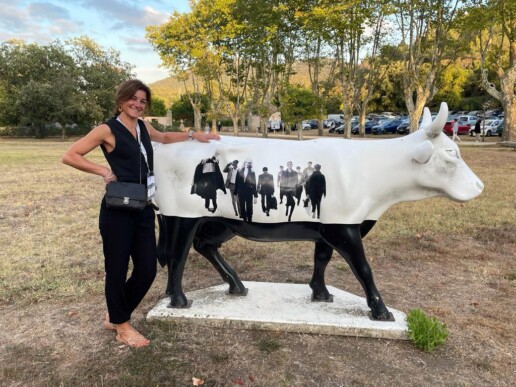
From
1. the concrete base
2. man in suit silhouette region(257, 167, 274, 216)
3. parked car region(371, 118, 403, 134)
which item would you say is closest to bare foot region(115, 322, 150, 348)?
the concrete base

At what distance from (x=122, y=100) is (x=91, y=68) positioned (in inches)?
1549

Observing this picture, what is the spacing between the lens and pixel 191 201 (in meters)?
3.42

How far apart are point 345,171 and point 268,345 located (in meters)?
1.44

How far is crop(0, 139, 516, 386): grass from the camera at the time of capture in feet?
9.53

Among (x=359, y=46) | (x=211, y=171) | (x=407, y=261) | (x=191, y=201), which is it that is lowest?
(x=407, y=261)

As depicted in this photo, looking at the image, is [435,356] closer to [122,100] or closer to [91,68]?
[122,100]

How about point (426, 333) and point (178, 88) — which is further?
point (178, 88)

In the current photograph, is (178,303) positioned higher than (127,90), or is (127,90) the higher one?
(127,90)

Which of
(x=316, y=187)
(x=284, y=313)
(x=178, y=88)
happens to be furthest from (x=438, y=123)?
(x=178, y=88)

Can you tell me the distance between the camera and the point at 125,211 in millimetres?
2934

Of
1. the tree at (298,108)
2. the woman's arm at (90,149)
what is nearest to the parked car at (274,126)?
the tree at (298,108)

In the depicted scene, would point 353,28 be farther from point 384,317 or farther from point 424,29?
point 384,317

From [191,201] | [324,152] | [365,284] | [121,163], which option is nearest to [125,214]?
[121,163]

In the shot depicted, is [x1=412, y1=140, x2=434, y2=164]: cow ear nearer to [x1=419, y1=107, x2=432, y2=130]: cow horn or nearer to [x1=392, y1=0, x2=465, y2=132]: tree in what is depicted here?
[x1=419, y1=107, x2=432, y2=130]: cow horn
